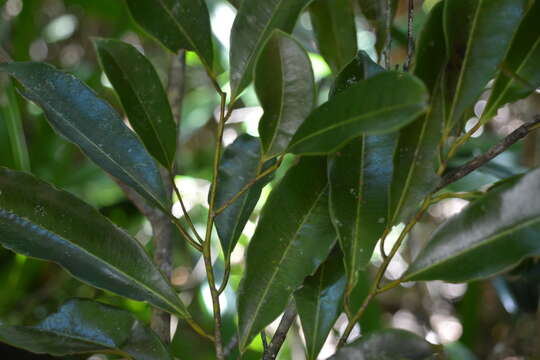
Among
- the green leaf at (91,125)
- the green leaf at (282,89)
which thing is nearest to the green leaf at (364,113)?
the green leaf at (282,89)

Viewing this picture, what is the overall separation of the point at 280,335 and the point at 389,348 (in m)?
0.12

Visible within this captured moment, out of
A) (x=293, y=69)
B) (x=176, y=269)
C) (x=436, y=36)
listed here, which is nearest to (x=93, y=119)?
(x=293, y=69)

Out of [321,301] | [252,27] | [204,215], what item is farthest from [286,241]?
[204,215]

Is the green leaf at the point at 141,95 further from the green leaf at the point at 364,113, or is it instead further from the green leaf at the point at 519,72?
the green leaf at the point at 519,72

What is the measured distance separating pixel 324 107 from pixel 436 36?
11 cm

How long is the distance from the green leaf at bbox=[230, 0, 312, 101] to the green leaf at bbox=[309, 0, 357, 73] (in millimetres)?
123

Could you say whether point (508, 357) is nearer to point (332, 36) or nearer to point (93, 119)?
point (332, 36)

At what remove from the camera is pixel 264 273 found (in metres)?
0.48

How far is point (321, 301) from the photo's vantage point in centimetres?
51

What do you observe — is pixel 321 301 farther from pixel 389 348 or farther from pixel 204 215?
pixel 204 215

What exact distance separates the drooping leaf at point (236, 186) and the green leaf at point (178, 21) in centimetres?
9

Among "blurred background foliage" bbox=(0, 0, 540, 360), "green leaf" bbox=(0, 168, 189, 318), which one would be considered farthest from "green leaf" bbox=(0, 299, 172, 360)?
"blurred background foliage" bbox=(0, 0, 540, 360)

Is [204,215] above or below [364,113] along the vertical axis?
below

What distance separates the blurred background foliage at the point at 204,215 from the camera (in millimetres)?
961
